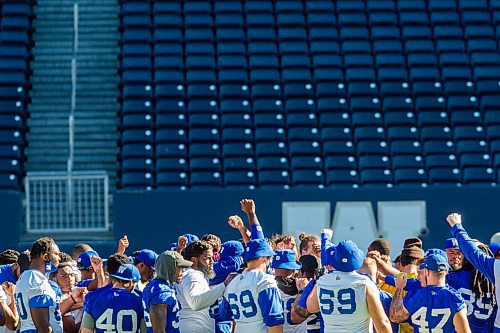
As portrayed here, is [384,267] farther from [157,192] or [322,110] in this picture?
[322,110]

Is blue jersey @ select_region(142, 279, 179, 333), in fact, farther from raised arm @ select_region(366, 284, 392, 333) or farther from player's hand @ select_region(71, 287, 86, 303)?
raised arm @ select_region(366, 284, 392, 333)

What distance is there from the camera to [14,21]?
2112cm

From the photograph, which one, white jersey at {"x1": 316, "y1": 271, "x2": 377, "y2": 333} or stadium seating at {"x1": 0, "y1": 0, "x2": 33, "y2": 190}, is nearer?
white jersey at {"x1": 316, "y1": 271, "x2": 377, "y2": 333}

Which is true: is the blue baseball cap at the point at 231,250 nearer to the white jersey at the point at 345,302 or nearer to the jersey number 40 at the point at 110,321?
the jersey number 40 at the point at 110,321

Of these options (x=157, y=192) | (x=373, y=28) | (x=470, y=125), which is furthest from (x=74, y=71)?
(x=470, y=125)

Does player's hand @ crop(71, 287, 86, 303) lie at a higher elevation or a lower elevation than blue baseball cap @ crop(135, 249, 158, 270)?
lower

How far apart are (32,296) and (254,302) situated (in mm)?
1814

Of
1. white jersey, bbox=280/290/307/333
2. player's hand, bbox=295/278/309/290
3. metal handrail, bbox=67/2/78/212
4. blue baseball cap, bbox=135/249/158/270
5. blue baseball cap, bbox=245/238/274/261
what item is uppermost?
metal handrail, bbox=67/2/78/212

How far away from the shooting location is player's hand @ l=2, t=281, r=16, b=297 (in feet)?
29.6

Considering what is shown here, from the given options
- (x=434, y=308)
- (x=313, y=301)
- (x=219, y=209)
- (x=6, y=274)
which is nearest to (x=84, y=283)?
(x=6, y=274)

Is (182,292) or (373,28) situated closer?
(182,292)

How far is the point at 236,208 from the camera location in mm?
17156

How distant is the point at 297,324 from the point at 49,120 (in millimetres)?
12047

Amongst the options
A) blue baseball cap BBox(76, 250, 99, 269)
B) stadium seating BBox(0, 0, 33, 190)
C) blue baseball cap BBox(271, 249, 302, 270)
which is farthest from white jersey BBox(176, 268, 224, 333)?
stadium seating BBox(0, 0, 33, 190)
